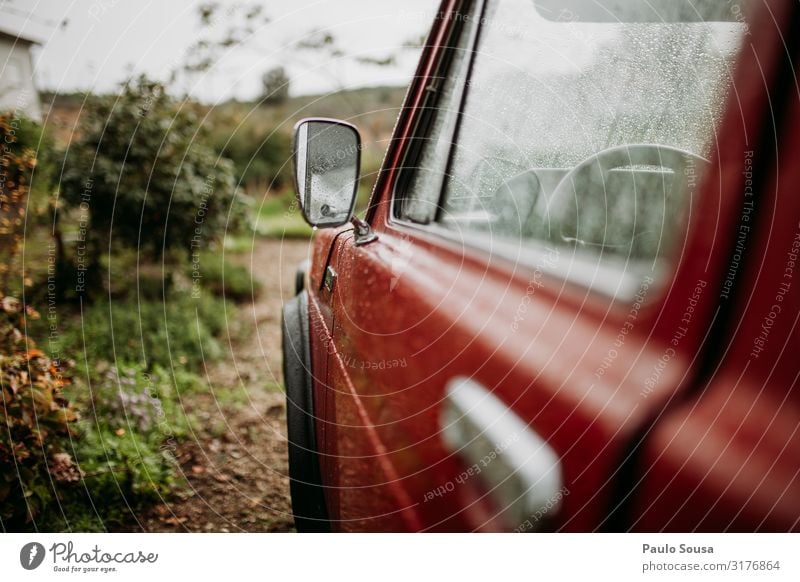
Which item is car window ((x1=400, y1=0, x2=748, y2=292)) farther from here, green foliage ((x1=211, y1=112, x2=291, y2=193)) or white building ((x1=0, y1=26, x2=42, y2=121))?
green foliage ((x1=211, y1=112, x2=291, y2=193))

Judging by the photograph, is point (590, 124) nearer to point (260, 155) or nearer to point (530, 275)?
point (530, 275)

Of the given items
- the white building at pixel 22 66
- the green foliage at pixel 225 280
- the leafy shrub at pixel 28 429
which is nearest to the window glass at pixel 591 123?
the leafy shrub at pixel 28 429

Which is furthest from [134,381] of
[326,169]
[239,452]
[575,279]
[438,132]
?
[575,279]

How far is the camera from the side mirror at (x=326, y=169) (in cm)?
158

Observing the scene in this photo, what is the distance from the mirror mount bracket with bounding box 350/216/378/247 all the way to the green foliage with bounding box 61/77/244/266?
13.0ft

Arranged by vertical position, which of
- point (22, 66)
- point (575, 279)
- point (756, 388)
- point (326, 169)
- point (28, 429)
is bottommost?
point (28, 429)

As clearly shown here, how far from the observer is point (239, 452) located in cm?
333

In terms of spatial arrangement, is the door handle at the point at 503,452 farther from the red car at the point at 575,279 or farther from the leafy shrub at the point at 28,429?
the leafy shrub at the point at 28,429

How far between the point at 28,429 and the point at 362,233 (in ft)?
5.61

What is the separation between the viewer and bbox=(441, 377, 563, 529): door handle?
76 centimetres

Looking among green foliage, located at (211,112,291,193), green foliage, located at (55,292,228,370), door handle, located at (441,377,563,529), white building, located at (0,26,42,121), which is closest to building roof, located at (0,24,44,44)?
white building, located at (0,26,42,121)

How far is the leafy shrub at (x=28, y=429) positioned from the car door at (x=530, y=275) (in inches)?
54.8

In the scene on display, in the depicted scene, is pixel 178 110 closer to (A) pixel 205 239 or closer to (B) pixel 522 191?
(A) pixel 205 239
